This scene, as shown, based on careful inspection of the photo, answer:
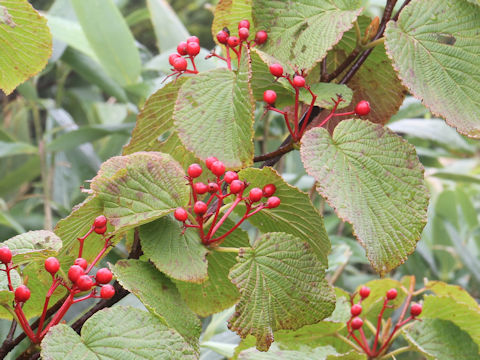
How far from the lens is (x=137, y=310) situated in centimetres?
43

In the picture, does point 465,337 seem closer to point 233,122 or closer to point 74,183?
point 233,122

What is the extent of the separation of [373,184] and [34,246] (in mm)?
273

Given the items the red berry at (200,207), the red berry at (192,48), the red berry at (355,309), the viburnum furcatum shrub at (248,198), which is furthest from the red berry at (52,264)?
the red berry at (355,309)

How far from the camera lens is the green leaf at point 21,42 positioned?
526 millimetres

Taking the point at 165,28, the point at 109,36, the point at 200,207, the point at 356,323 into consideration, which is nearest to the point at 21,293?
the point at 200,207

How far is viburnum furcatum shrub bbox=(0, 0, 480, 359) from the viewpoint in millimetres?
457

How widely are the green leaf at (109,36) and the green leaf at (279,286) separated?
0.88 metres

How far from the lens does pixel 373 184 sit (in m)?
0.49

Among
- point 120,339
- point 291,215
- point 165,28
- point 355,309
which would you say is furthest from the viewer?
point 165,28

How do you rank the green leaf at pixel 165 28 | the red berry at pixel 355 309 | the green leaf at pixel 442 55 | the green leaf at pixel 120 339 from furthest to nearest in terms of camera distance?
the green leaf at pixel 165 28, the red berry at pixel 355 309, the green leaf at pixel 442 55, the green leaf at pixel 120 339

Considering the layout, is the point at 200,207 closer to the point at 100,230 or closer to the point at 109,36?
the point at 100,230

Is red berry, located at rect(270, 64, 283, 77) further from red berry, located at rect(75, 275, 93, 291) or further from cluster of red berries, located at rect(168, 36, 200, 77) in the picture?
red berry, located at rect(75, 275, 93, 291)

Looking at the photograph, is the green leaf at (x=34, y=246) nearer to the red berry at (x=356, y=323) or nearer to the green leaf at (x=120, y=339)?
the green leaf at (x=120, y=339)

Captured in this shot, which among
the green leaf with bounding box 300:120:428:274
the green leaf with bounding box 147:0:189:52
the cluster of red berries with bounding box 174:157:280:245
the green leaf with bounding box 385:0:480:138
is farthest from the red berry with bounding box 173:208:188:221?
the green leaf with bounding box 147:0:189:52
